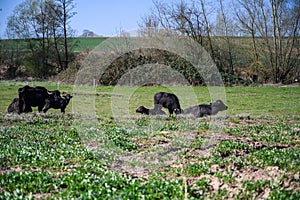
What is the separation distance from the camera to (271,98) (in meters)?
25.3

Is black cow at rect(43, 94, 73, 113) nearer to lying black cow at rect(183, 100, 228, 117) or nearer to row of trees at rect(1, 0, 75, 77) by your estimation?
lying black cow at rect(183, 100, 228, 117)

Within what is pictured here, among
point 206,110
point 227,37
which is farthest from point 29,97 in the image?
point 227,37

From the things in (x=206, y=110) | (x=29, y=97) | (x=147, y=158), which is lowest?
(x=147, y=158)

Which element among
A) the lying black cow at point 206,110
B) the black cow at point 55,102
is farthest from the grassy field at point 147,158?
the black cow at point 55,102

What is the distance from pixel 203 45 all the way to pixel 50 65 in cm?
1854

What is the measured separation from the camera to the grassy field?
6.68 metres

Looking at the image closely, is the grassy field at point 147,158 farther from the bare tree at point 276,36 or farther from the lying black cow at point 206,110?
the bare tree at point 276,36

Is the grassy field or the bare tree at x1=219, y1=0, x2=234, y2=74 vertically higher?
the bare tree at x1=219, y1=0, x2=234, y2=74

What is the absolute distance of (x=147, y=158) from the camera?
9.23m

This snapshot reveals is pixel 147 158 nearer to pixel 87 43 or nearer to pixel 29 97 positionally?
pixel 29 97

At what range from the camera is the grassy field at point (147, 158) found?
263 inches

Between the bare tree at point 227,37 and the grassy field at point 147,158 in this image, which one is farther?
the bare tree at point 227,37

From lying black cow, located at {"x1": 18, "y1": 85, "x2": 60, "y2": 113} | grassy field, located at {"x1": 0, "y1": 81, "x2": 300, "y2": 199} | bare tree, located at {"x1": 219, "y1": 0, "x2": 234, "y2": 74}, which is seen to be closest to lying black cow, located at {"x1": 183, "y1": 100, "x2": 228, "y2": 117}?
grassy field, located at {"x1": 0, "y1": 81, "x2": 300, "y2": 199}

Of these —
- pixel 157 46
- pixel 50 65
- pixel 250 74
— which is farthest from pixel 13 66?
pixel 250 74
